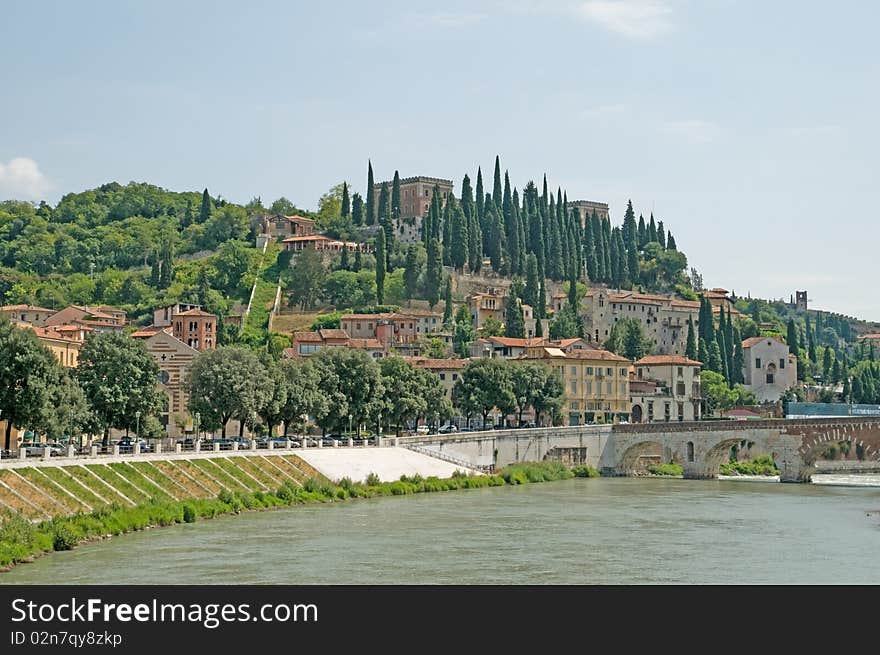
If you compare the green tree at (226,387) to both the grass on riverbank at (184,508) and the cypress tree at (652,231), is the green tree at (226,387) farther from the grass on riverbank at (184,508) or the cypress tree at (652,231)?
the cypress tree at (652,231)

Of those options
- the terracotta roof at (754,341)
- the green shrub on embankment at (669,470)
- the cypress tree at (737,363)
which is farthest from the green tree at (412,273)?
the green shrub on embankment at (669,470)

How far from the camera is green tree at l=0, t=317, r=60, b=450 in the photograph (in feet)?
180

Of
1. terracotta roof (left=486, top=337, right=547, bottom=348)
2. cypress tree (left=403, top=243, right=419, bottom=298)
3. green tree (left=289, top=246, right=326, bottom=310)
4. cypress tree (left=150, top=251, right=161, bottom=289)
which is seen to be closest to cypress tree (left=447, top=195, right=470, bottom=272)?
cypress tree (left=403, top=243, right=419, bottom=298)

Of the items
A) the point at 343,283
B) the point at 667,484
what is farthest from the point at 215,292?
the point at 667,484

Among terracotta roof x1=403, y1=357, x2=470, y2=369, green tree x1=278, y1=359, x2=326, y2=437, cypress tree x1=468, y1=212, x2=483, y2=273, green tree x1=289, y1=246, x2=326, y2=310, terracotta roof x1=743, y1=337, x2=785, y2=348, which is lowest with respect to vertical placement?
green tree x1=278, y1=359, x2=326, y2=437

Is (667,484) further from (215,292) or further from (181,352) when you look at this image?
(215,292)

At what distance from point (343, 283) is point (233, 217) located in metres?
34.2

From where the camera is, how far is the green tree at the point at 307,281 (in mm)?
146000

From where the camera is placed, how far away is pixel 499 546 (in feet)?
149

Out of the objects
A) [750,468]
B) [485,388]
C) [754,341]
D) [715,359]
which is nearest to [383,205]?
[754,341]

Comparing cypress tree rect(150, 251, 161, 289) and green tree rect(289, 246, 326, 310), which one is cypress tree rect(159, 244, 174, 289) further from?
green tree rect(289, 246, 326, 310)

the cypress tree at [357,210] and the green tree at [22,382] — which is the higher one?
the cypress tree at [357,210]

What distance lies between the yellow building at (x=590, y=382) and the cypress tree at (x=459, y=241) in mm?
34032

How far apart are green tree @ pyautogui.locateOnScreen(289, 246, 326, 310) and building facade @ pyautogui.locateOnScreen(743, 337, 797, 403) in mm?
47233
